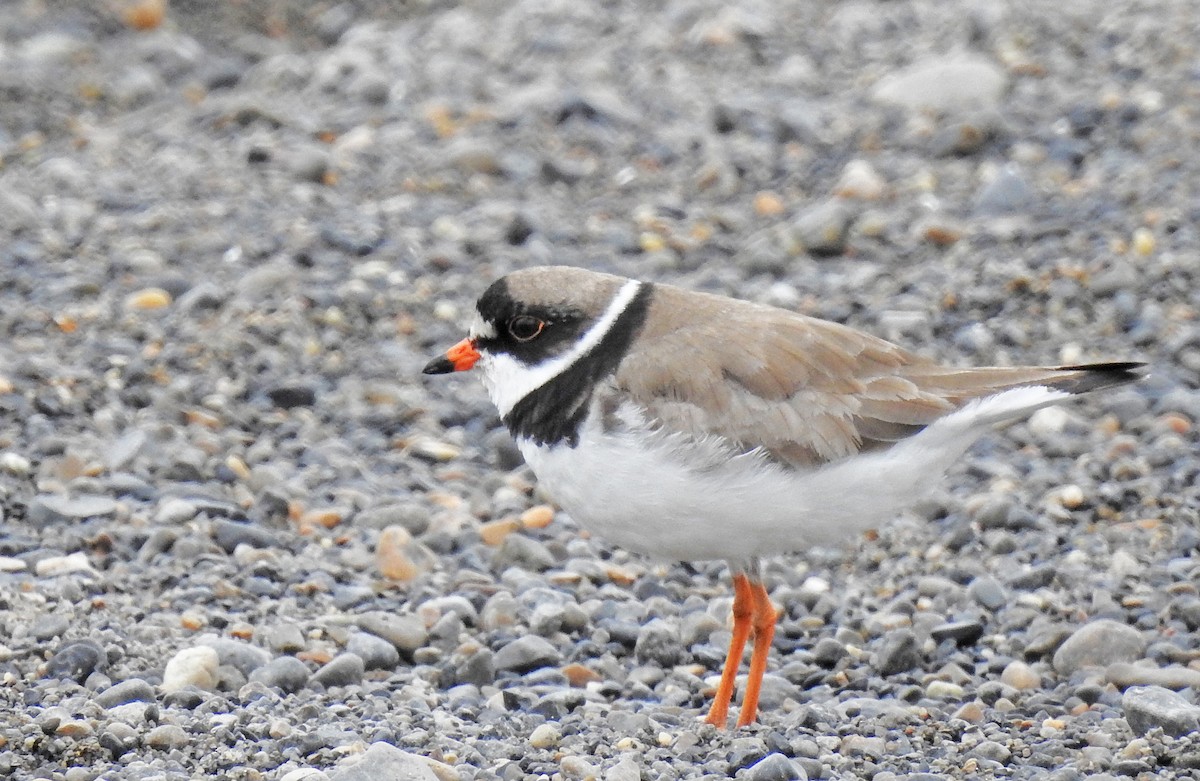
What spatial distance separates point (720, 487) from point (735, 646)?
692 millimetres

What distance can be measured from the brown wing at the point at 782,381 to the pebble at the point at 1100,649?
976mm

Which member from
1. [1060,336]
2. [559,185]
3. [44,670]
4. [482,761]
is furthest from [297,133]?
[482,761]

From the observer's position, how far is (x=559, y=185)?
9.81 m

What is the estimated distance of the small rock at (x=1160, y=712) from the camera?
15.9 ft

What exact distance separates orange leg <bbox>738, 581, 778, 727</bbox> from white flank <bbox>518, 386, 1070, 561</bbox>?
298 millimetres

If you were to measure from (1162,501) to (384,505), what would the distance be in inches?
124

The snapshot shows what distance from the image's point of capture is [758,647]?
535 cm

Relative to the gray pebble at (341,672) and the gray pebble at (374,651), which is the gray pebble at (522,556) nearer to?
the gray pebble at (374,651)

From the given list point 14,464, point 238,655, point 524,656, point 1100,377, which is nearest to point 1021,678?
point 1100,377

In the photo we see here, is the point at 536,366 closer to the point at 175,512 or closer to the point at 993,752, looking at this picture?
the point at 993,752

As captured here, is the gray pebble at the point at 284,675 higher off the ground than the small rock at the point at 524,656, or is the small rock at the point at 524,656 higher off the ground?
the gray pebble at the point at 284,675

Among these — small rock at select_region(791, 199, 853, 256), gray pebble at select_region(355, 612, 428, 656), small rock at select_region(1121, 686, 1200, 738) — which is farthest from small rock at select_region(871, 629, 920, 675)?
small rock at select_region(791, 199, 853, 256)

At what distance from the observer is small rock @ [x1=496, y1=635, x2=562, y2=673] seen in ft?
18.4

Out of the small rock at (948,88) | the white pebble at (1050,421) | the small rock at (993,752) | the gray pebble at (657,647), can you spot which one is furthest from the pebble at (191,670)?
the small rock at (948,88)
